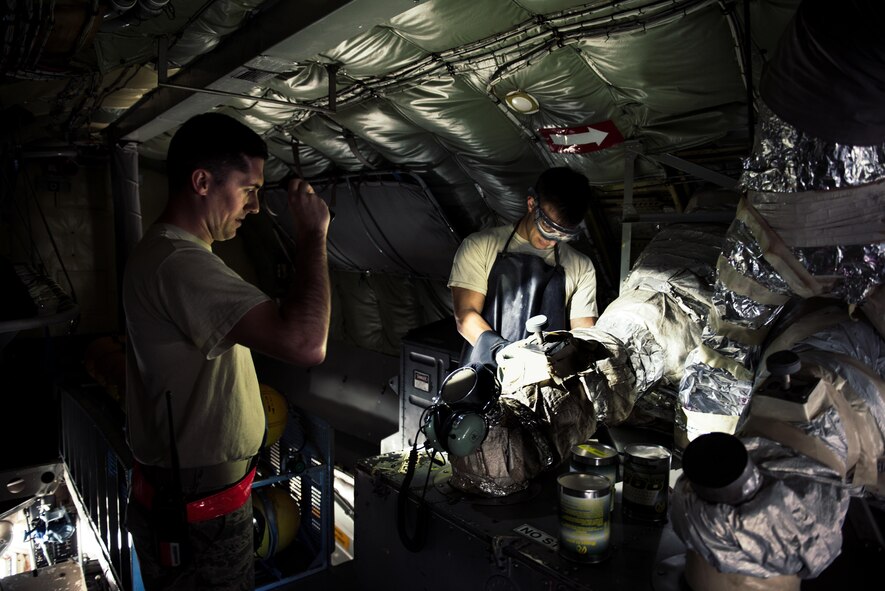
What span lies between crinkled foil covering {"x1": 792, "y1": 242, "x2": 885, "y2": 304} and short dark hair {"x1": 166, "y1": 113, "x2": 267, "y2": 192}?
4.29 feet

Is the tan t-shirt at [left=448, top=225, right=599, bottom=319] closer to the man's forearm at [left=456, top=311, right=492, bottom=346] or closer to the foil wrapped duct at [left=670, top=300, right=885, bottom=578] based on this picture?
the man's forearm at [left=456, top=311, right=492, bottom=346]

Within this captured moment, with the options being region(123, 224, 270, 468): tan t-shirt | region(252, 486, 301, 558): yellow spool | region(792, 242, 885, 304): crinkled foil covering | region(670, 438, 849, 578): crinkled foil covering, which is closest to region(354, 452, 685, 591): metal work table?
region(670, 438, 849, 578): crinkled foil covering

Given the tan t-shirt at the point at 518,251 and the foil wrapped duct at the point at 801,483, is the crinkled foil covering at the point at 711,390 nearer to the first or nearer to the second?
the foil wrapped duct at the point at 801,483

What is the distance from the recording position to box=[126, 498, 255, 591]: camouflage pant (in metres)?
1.68

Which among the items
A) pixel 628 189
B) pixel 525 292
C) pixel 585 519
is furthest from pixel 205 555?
pixel 628 189

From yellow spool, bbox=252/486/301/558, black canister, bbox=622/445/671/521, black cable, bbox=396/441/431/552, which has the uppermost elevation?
black canister, bbox=622/445/671/521

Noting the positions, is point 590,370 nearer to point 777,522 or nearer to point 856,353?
point 856,353

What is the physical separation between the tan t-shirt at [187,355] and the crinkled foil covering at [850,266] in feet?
3.86

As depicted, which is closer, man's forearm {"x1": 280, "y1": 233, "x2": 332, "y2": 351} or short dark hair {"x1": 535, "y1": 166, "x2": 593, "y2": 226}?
man's forearm {"x1": 280, "y1": 233, "x2": 332, "y2": 351}

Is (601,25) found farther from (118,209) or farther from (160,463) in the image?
(118,209)

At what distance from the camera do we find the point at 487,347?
238cm

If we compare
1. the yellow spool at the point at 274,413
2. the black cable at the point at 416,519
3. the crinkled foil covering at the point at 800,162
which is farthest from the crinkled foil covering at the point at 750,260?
the yellow spool at the point at 274,413

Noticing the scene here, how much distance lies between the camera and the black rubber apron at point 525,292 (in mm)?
2613

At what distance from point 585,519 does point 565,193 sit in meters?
1.40
